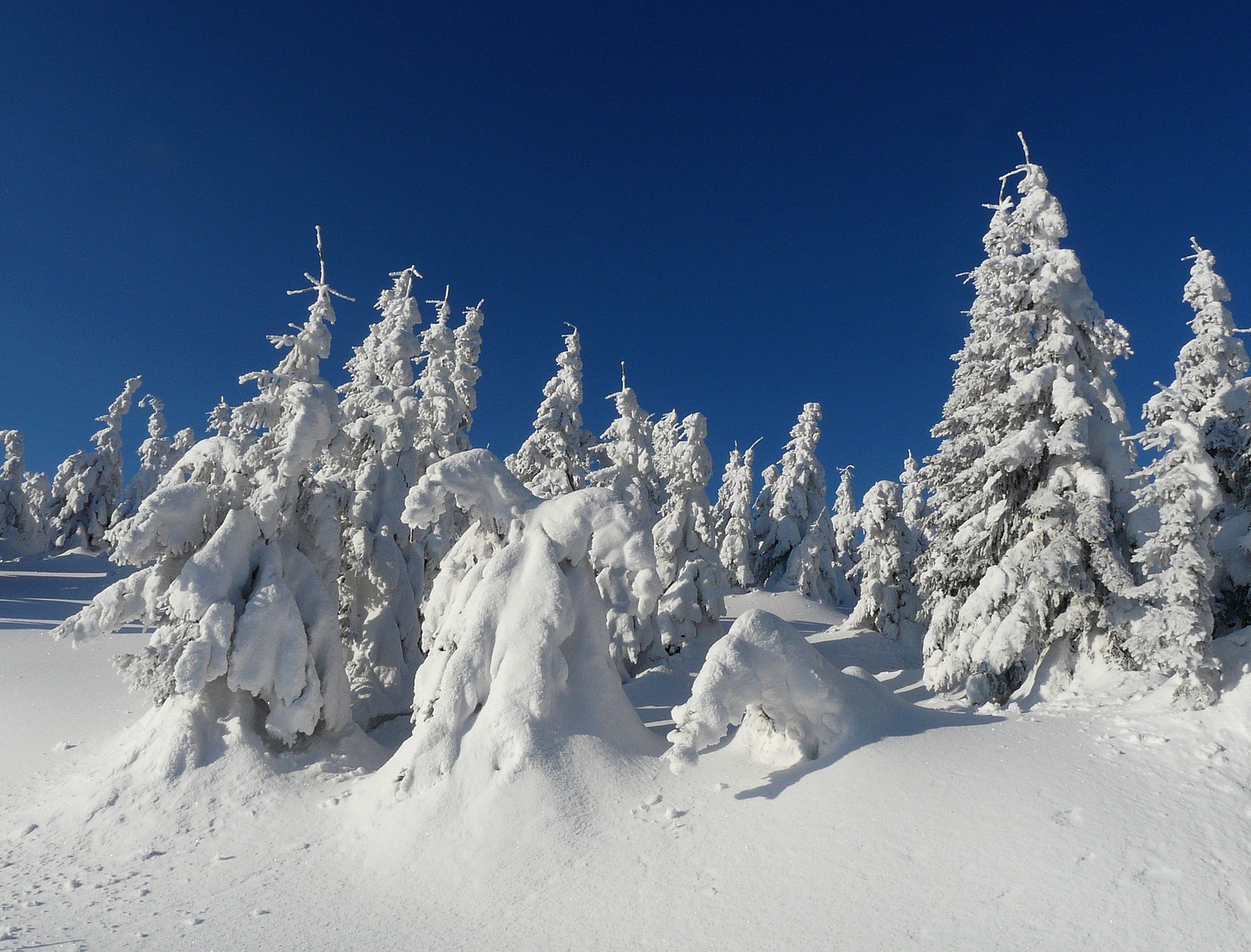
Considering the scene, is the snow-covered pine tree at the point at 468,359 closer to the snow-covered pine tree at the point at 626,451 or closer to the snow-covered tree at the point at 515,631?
the snow-covered pine tree at the point at 626,451

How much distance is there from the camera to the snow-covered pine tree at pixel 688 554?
2817cm

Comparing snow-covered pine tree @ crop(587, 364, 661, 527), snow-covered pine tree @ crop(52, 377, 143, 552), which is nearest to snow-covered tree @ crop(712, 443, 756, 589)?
snow-covered pine tree @ crop(587, 364, 661, 527)

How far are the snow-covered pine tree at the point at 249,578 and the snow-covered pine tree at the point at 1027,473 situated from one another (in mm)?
13511

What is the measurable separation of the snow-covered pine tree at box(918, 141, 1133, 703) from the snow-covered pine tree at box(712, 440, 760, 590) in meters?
30.3

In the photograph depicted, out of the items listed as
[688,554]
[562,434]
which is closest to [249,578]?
[562,434]

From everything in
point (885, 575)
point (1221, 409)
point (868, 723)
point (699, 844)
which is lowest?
point (699, 844)

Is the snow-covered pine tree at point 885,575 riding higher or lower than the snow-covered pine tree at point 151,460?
lower

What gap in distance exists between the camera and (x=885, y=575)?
33.8 m

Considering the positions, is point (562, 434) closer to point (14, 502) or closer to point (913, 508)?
point (913, 508)

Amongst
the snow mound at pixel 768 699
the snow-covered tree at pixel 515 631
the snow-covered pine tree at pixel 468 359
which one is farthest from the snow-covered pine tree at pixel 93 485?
the snow mound at pixel 768 699

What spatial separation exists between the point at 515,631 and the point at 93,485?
52.3 meters

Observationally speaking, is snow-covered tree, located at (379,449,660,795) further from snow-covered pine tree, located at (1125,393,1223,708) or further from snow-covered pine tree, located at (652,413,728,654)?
snow-covered pine tree, located at (652,413,728,654)

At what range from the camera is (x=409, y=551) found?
76.1 ft

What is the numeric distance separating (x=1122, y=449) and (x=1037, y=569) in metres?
3.48
